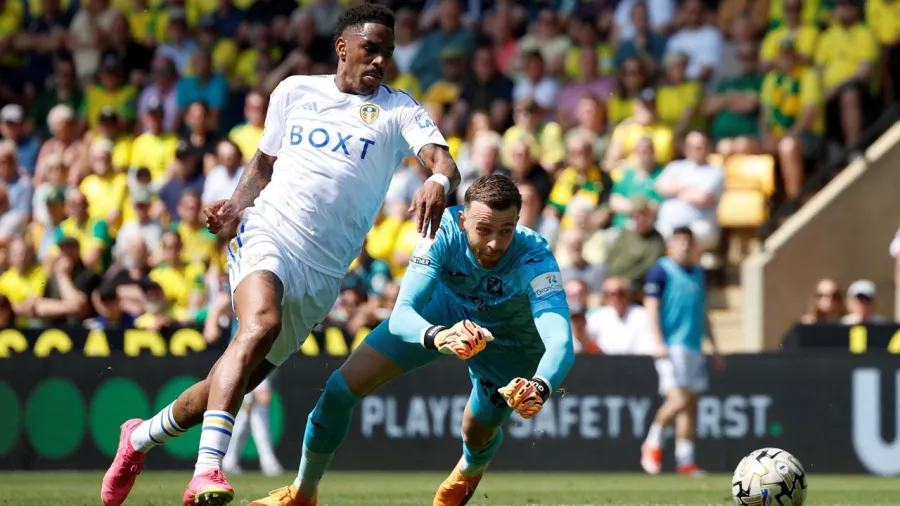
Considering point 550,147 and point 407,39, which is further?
point 407,39

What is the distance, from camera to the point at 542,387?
727cm

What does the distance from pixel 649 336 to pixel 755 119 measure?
350 cm

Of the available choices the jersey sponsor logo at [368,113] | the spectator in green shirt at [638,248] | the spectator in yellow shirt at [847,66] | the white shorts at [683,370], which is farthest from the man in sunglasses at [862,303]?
the jersey sponsor logo at [368,113]

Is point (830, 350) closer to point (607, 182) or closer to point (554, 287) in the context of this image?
point (607, 182)

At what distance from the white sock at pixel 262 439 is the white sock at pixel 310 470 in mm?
5669

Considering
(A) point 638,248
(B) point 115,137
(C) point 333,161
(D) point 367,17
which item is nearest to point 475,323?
(C) point 333,161

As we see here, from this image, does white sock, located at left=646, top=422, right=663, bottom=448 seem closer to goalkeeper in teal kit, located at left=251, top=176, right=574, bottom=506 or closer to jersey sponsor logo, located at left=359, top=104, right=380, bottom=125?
goalkeeper in teal kit, located at left=251, top=176, right=574, bottom=506

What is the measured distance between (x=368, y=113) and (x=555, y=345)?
5.25 feet

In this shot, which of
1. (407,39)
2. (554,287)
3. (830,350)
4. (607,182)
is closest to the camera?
(554,287)

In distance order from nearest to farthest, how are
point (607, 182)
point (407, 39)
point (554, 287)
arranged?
point (554, 287)
point (607, 182)
point (407, 39)

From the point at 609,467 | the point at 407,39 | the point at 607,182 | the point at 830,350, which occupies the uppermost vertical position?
the point at 407,39

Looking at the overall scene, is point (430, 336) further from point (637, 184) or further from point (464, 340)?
point (637, 184)

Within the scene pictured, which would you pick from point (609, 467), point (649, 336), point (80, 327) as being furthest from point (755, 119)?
point (80, 327)

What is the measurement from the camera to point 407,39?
18391mm
